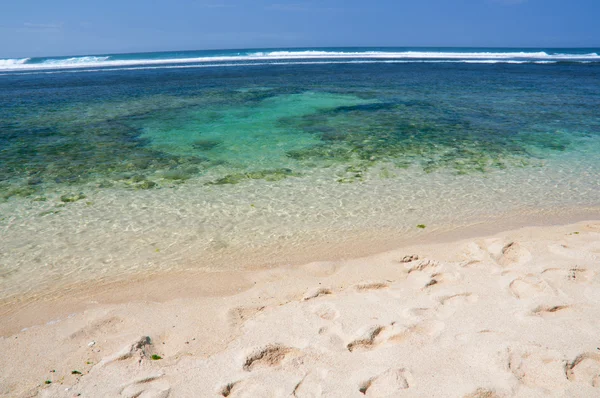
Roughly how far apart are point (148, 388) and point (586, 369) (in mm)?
3588

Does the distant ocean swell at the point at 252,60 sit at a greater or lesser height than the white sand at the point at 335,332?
greater

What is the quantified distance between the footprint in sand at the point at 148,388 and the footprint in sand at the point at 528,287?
3.66 metres

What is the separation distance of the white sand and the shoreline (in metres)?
0.03

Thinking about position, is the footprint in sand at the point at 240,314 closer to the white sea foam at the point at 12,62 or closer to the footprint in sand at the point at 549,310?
the footprint in sand at the point at 549,310

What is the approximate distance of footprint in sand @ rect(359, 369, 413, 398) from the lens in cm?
317

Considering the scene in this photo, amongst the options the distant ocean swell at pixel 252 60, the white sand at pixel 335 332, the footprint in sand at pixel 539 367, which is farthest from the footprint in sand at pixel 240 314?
the distant ocean swell at pixel 252 60

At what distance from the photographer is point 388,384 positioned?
3.24 m

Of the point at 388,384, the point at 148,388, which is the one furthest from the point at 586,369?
the point at 148,388

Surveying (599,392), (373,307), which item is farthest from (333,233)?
(599,392)

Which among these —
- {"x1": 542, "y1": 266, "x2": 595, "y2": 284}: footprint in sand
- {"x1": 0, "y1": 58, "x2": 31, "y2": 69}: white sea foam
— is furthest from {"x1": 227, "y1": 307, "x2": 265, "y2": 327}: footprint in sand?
{"x1": 0, "y1": 58, "x2": 31, "y2": 69}: white sea foam

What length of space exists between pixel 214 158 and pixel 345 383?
8143 mm

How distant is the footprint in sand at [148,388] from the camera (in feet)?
10.8

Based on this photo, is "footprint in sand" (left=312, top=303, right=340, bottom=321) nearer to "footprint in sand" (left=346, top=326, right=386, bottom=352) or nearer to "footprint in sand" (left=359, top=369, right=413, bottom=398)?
"footprint in sand" (left=346, top=326, right=386, bottom=352)

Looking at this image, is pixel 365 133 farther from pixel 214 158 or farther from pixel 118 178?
pixel 118 178
